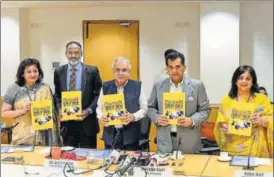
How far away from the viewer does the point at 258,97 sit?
1.70 meters

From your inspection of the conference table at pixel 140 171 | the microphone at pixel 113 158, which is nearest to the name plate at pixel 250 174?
the conference table at pixel 140 171

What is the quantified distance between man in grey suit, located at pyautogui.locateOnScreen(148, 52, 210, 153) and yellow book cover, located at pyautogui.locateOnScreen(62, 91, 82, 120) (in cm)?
40

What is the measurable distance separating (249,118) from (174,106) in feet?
1.20

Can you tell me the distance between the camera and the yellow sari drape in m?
1.66

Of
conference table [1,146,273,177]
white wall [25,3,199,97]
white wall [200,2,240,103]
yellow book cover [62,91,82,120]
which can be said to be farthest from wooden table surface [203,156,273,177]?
white wall [25,3,199,97]

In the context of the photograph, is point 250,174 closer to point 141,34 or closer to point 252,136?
point 252,136

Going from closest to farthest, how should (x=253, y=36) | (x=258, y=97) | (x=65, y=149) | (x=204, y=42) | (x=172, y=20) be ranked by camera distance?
1. (x=258, y=97)
2. (x=65, y=149)
3. (x=253, y=36)
4. (x=204, y=42)
5. (x=172, y=20)

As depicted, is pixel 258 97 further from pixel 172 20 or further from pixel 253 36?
pixel 172 20

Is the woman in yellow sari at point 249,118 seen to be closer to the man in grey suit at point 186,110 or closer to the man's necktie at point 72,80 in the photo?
the man in grey suit at point 186,110

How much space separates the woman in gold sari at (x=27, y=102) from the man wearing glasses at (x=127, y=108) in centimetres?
28

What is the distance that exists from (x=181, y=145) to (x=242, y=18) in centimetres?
94

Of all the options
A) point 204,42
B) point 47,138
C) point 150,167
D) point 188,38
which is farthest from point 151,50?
point 150,167

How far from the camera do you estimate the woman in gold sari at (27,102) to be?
6.79 feet

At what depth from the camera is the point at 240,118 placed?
1757 millimetres
